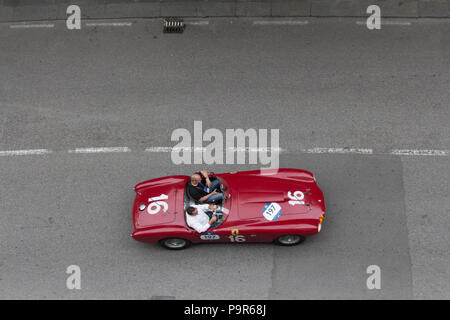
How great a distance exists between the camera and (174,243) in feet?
27.2

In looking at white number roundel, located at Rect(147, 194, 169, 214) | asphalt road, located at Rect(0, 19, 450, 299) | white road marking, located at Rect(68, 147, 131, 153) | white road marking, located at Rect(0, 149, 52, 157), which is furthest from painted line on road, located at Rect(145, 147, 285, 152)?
white road marking, located at Rect(0, 149, 52, 157)

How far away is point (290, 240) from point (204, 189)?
1795 millimetres

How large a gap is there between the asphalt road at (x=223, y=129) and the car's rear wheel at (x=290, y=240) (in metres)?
0.26

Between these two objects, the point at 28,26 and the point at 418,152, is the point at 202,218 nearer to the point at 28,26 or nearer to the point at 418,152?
the point at 418,152

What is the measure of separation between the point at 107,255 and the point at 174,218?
1677 mm

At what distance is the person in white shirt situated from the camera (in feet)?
25.7

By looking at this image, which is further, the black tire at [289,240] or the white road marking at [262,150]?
the white road marking at [262,150]

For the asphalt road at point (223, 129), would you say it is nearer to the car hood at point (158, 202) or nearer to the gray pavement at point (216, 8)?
the gray pavement at point (216, 8)

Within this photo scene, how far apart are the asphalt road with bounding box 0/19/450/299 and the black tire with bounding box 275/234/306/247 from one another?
10.1 inches

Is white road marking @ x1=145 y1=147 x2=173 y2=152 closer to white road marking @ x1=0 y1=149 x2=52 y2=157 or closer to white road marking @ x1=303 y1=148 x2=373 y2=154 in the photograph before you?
white road marking @ x1=0 y1=149 x2=52 y2=157

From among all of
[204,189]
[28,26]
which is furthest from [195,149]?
[28,26]

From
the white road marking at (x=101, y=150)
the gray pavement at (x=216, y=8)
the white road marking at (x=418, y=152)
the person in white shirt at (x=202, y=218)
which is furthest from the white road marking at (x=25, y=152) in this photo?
the white road marking at (x=418, y=152)

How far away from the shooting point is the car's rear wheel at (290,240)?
8.05 meters
